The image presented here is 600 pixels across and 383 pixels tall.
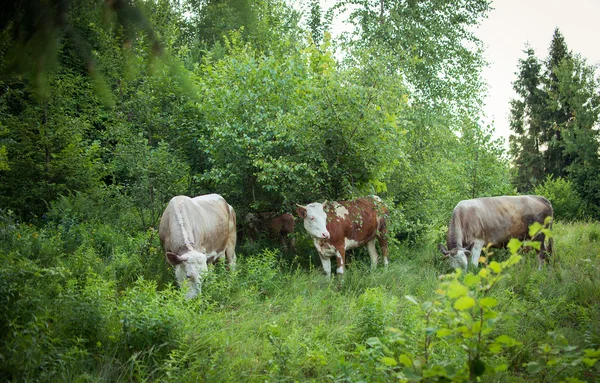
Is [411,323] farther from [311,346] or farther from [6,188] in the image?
[6,188]

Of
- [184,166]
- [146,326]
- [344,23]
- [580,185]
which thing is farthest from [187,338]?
[580,185]

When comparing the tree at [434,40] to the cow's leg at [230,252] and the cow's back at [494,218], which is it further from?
the cow's leg at [230,252]

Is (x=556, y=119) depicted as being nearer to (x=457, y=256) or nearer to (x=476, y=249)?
(x=476, y=249)

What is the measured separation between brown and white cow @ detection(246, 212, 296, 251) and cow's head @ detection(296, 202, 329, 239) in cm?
190

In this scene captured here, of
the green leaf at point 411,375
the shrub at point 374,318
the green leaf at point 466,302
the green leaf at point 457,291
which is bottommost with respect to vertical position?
the shrub at point 374,318

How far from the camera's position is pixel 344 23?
19.7 metres

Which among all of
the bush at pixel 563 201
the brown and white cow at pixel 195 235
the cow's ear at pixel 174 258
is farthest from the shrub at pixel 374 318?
the bush at pixel 563 201

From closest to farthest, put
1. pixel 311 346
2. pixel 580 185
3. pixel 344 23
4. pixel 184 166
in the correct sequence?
pixel 311 346 → pixel 184 166 → pixel 344 23 → pixel 580 185

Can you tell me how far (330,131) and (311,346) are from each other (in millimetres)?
4986

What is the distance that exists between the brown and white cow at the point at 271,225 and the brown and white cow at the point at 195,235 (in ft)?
5.39

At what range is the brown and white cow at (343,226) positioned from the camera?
8.80 m

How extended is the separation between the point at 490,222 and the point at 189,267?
21.1 feet

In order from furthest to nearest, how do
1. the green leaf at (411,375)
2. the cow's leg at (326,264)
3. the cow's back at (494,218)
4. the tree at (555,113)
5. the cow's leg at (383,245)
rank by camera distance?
the tree at (555,113) < the cow's leg at (383,245) < the cow's back at (494,218) < the cow's leg at (326,264) < the green leaf at (411,375)

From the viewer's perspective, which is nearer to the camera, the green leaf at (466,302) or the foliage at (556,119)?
the green leaf at (466,302)
